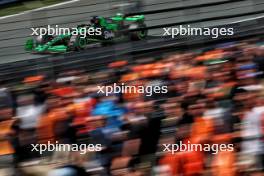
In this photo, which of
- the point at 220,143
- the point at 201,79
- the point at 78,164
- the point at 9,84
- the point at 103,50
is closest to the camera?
the point at 220,143

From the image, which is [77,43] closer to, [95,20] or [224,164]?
[95,20]

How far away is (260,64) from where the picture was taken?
750cm

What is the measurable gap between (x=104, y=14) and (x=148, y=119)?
13.4 feet

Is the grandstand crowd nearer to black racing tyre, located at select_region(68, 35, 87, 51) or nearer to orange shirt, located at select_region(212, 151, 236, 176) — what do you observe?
orange shirt, located at select_region(212, 151, 236, 176)

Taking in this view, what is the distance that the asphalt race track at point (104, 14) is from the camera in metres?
9.31

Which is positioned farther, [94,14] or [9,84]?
[94,14]

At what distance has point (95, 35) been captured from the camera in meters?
12.1

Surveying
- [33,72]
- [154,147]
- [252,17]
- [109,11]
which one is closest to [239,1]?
[252,17]

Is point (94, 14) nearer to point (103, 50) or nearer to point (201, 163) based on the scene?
point (103, 50)

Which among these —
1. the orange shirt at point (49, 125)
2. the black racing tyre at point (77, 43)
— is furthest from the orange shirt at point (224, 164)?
the black racing tyre at point (77, 43)

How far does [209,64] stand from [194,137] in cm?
228

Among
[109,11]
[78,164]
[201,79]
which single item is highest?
[109,11]

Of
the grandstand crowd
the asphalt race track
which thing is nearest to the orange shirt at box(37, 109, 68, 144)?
the grandstand crowd

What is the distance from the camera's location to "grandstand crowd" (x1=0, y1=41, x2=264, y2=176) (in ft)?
18.4
